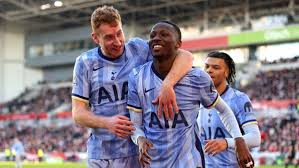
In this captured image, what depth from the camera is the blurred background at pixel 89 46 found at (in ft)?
121

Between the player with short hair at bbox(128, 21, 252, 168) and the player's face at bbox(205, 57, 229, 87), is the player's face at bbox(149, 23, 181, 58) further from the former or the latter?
the player's face at bbox(205, 57, 229, 87)

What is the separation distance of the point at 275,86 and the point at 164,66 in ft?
114

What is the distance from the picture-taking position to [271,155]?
88.8 feet

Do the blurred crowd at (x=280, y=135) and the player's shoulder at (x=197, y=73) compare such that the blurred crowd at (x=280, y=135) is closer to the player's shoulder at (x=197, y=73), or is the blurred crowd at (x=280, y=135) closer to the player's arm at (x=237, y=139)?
the player's arm at (x=237, y=139)

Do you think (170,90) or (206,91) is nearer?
(170,90)

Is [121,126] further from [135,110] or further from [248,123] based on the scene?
[248,123]

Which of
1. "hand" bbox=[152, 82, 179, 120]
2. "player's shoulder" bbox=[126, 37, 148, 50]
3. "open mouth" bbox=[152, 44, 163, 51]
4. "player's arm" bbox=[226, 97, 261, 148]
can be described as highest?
"player's shoulder" bbox=[126, 37, 148, 50]

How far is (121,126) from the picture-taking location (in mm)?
4551

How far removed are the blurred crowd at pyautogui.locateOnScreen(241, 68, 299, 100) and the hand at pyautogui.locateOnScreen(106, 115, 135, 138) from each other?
31.2 m

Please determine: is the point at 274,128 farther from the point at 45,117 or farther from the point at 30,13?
the point at 30,13

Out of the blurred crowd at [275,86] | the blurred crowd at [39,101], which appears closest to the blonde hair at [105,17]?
the blurred crowd at [275,86]

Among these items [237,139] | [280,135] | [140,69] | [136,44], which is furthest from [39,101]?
[237,139]

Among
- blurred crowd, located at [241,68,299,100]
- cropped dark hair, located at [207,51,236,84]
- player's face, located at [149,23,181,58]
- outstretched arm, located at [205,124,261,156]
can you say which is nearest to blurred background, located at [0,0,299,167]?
blurred crowd, located at [241,68,299,100]

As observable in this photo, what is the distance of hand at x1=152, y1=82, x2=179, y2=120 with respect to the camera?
4312mm
